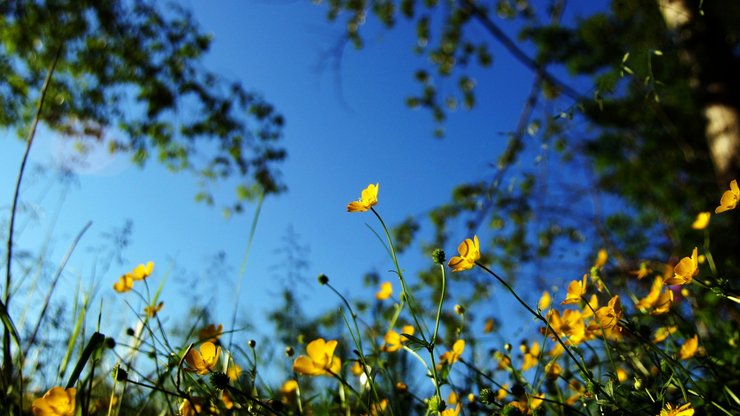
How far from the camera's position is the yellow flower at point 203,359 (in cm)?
75

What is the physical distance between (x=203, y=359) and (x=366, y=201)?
14.5 inches

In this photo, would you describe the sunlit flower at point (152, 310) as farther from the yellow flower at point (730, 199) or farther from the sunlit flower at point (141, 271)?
the yellow flower at point (730, 199)

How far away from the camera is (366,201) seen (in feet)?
2.95

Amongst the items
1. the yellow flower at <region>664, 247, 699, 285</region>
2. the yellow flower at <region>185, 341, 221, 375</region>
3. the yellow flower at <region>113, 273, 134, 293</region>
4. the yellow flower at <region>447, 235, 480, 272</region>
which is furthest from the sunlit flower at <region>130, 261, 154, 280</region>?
the yellow flower at <region>664, 247, 699, 285</region>

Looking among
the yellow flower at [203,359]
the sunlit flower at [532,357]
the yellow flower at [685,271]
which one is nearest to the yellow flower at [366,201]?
the yellow flower at [203,359]

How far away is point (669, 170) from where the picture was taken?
505cm

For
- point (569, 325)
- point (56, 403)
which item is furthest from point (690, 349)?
point (56, 403)

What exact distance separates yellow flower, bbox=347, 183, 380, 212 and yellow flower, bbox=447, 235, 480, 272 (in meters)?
0.17

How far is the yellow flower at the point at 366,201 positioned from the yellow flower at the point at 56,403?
1.59 ft

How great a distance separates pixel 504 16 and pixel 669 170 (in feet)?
7.53

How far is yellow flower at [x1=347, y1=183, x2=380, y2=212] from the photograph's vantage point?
871 millimetres

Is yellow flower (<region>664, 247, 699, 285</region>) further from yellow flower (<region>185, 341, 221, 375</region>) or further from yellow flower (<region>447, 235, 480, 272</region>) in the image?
yellow flower (<region>185, 341, 221, 375</region>)

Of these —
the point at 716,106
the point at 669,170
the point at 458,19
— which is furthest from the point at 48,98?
the point at 669,170

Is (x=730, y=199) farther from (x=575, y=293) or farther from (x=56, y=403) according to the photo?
(x=56, y=403)
